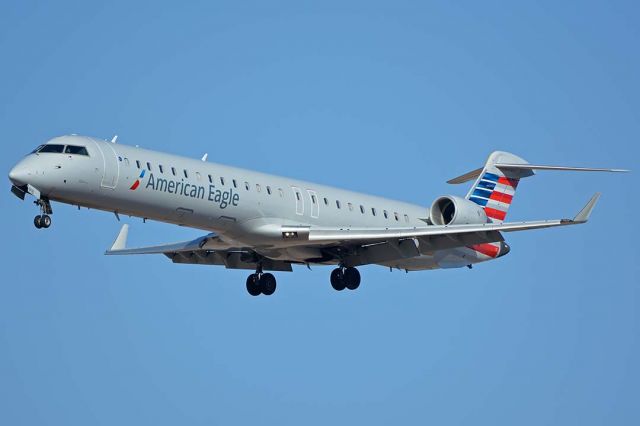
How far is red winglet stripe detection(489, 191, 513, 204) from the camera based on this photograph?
122 ft

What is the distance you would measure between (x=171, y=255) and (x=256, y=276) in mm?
2763

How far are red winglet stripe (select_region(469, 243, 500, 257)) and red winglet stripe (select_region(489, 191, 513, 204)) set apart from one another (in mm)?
1408

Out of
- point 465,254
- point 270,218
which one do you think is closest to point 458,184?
point 465,254

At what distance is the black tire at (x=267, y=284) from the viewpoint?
35.3 m

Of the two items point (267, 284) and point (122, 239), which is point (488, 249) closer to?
point (267, 284)

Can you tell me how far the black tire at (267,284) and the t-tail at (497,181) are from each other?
19.8 ft

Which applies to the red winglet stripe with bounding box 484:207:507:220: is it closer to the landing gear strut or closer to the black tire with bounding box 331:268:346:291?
the black tire with bounding box 331:268:346:291

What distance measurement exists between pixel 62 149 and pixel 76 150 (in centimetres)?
31

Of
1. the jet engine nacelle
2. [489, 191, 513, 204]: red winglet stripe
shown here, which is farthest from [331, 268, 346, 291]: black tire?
[489, 191, 513, 204]: red winglet stripe

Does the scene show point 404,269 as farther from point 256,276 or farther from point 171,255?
point 171,255

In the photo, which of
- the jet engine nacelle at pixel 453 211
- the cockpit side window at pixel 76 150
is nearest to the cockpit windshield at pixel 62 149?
the cockpit side window at pixel 76 150

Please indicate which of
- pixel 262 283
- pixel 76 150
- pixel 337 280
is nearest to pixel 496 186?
pixel 337 280

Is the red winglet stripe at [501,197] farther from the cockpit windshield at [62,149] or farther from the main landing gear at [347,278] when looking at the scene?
the cockpit windshield at [62,149]

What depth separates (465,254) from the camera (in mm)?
36094
